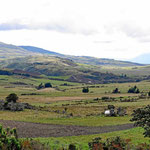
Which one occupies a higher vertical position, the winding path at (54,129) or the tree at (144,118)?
the tree at (144,118)

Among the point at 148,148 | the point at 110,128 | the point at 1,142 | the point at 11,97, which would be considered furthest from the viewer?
the point at 11,97

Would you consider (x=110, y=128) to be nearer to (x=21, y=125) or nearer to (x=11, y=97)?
(x=21, y=125)

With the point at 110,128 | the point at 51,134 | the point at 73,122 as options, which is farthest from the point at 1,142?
the point at 73,122

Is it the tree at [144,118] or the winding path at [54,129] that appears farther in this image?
the winding path at [54,129]

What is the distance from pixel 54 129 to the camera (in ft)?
137

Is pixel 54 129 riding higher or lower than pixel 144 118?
lower

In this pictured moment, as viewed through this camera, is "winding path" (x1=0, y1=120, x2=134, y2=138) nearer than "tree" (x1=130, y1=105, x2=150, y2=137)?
No

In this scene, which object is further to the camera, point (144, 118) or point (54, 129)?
point (54, 129)

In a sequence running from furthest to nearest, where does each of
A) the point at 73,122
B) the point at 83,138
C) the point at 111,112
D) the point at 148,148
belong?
the point at 111,112
the point at 73,122
the point at 83,138
the point at 148,148

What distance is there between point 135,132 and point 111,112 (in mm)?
20818

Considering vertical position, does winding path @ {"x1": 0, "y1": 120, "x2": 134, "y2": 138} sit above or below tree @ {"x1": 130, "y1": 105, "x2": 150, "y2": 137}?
below

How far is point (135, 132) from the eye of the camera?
120 ft

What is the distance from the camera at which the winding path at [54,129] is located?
38125 millimetres

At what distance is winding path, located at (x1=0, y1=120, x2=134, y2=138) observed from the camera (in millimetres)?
A: 38125
